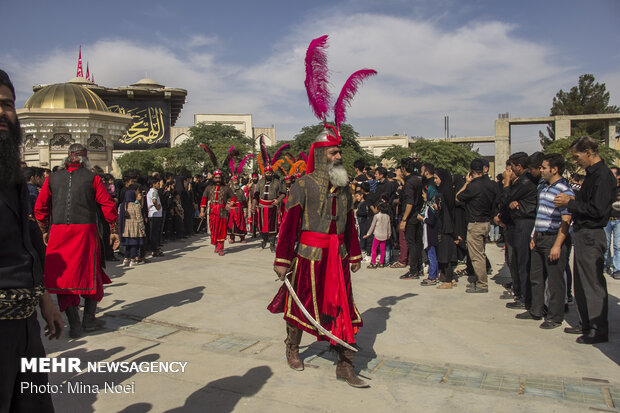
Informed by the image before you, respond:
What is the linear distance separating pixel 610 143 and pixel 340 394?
5637 centimetres

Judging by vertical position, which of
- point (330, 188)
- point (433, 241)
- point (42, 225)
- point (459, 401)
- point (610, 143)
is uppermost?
point (610, 143)

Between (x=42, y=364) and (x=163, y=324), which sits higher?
(x=42, y=364)

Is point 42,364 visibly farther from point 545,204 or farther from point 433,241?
point 433,241

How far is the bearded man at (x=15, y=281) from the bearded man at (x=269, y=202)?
10198 millimetres

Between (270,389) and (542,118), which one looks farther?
(542,118)

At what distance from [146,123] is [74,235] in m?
64.8

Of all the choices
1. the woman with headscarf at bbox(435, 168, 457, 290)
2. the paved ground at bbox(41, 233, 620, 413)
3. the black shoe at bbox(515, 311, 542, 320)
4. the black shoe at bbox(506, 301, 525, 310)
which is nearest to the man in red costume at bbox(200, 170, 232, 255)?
the paved ground at bbox(41, 233, 620, 413)

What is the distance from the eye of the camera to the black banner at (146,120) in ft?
208

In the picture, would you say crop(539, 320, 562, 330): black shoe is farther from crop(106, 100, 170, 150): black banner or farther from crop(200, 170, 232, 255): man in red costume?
crop(106, 100, 170, 150): black banner

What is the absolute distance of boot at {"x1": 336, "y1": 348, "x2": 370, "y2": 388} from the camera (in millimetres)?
3930

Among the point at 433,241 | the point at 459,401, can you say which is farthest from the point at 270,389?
the point at 433,241

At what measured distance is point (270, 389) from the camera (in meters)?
3.84

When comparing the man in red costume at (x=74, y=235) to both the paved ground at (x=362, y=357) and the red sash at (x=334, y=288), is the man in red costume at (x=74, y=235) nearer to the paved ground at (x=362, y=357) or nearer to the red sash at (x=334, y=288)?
the paved ground at (x=362, y=357)

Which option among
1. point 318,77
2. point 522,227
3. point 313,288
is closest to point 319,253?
point 313,288
